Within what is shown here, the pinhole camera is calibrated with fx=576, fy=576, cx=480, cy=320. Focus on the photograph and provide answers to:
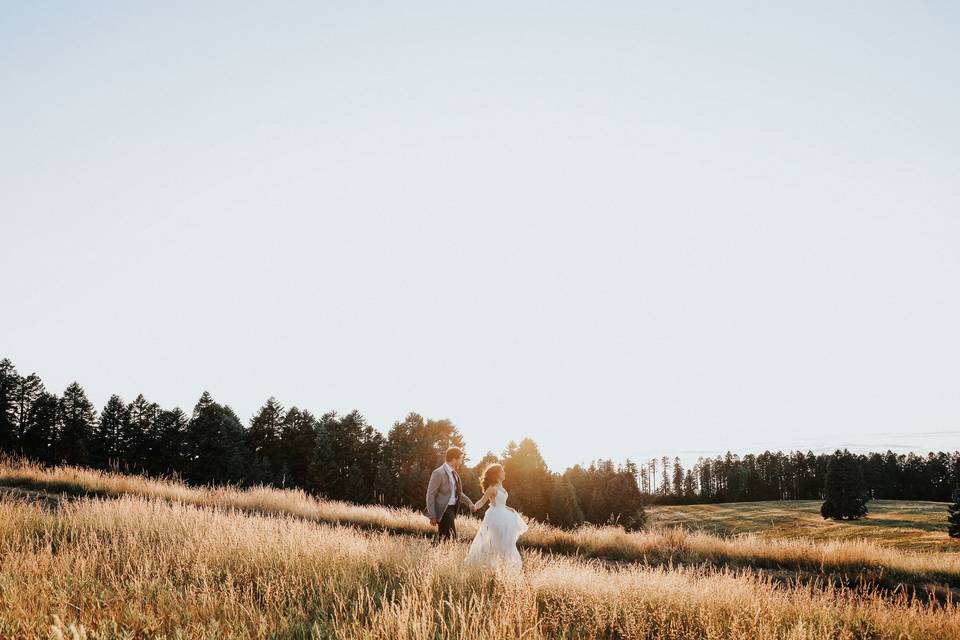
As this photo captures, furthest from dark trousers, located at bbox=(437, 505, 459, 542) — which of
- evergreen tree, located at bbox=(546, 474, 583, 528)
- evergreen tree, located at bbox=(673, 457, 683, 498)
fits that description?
evergreen tree, located at bbox=(673, 457, 683, 498)

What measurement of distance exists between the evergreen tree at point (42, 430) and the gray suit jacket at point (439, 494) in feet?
197

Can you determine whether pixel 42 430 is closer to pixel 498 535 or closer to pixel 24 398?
pixel 24 398

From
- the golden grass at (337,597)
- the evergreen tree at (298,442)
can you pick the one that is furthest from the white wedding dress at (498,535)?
the evergreen tree at (298,442)

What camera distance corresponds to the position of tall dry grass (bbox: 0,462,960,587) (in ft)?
43.7

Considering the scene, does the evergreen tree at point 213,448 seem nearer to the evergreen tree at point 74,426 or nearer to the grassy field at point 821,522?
the evergreen tree at point 74,426

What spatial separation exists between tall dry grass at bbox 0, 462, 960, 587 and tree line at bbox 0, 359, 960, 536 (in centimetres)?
3805

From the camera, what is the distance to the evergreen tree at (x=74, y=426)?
2130 inches

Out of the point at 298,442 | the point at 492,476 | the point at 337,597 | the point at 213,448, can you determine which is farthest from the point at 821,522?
the point at 337,597

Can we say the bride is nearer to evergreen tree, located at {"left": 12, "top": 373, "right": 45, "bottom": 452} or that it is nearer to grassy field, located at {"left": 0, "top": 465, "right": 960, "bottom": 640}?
grassy field, located at {"left": 0, "top": 465, "right": 960, "bottom": 640}

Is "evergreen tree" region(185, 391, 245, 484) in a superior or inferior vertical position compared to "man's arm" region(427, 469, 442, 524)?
inferior

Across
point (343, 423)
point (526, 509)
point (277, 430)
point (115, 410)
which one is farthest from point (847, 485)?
point (115, 410)

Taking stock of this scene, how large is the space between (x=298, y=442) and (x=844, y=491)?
6812 cm

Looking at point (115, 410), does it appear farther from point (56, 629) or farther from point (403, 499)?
point (56, 629)

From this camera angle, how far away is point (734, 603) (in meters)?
6.02
